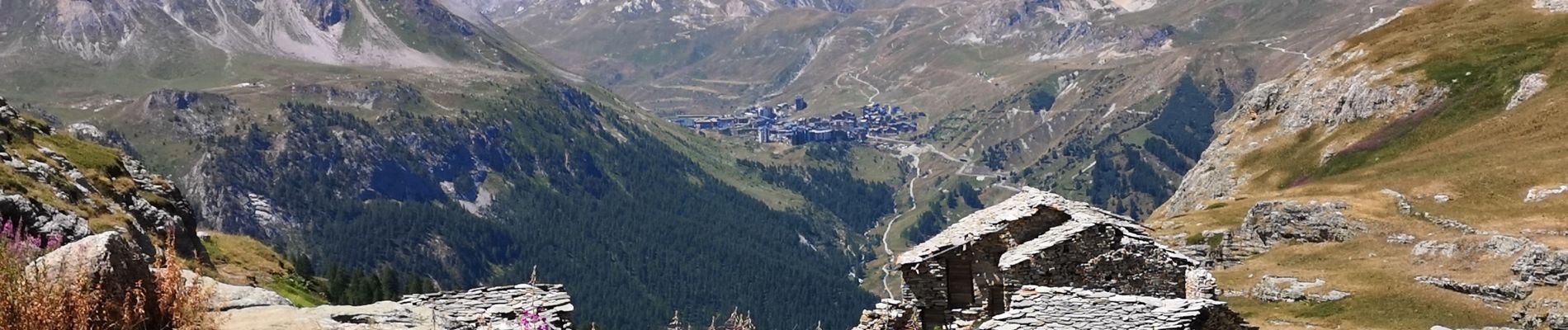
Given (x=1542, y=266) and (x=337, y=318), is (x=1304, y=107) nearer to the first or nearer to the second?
(x=1542, y=266)

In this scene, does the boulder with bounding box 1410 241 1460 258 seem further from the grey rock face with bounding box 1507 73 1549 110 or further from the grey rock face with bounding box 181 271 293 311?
the grey rock face with bounding box 181 271 293 311

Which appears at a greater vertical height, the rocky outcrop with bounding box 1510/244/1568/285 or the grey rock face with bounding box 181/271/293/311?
the grey rock face with bounding box 181/271/293/311

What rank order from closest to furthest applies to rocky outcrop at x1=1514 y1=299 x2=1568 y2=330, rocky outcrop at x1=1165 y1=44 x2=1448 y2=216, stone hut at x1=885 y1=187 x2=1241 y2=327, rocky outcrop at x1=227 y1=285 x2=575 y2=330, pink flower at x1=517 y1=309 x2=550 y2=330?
pink flower at x1=517 y1=309 x2=550 y2=330 → rocky outcrop at x1=227 y1=285 x2=575 y2=330 → stone hut at x1=885 y1=187 x2=1241 y2=327 → rocky outcrop at x1=1514 y1=299 x2=1568 y2=330 → rocky outcrop at x1=1165 y1=44 x2=1448 y2=216

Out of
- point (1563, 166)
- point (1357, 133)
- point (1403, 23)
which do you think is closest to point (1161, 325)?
point (1563, 166)

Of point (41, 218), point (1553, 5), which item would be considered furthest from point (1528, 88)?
point (41, 218)

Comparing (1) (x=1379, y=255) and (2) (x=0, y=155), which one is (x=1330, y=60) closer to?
(1) (x=1379, y=255)

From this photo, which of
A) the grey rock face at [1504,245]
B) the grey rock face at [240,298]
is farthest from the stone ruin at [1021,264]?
the grey rock face at [1504,245]

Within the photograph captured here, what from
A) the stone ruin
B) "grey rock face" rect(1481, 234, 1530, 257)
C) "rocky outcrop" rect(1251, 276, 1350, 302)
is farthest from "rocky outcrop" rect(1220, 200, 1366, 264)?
the stone ruin
